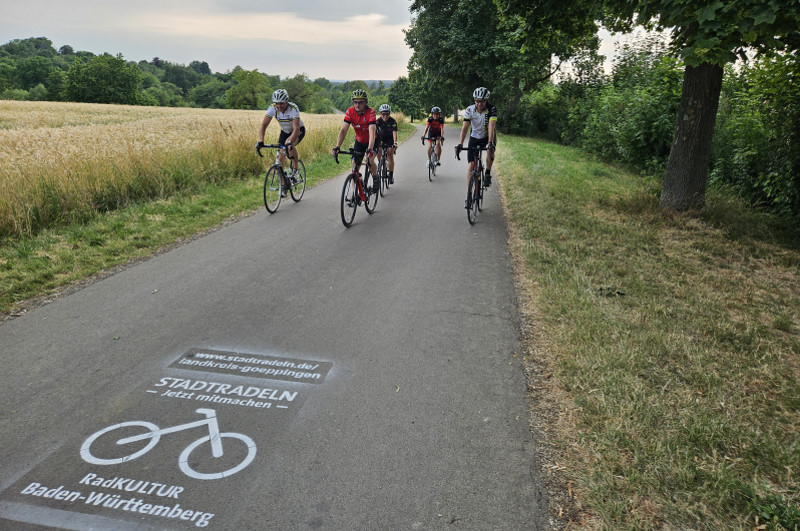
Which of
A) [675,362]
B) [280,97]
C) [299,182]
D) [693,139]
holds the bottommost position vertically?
[675,362]

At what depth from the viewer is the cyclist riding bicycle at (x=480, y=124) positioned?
29.5ft

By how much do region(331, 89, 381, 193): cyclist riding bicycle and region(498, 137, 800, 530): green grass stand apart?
318cm

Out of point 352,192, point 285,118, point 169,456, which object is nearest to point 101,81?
point 285,118

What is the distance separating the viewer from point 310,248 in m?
7.39

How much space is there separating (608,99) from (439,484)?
17607 mm

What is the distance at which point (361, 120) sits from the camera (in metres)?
9.56

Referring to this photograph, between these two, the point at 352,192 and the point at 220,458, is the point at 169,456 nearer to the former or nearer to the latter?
the point at 220,458

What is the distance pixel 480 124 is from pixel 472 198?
5.57ft

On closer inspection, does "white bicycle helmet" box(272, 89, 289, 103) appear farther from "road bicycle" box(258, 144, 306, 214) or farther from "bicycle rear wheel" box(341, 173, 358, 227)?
"bicycle rear wheel" box(341, 173, 358, 227)

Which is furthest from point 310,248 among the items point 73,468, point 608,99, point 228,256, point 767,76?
point 608,99

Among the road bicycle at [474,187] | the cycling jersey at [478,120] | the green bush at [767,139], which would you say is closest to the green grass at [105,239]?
the road bicycle at [474,187]

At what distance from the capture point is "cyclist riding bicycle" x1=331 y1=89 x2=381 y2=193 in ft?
29.7

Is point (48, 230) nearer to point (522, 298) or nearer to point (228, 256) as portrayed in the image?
point (228, 256)

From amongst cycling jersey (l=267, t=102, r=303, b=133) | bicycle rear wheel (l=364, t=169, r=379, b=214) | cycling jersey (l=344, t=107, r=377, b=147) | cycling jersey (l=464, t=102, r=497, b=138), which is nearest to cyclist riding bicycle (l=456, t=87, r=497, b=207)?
cycling jersey (l=464, t=102, r=497, b=138)
